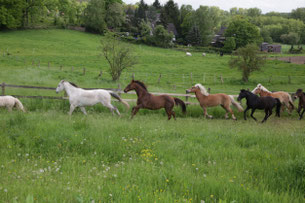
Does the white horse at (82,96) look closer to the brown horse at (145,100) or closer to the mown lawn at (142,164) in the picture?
the brown horse at (145,100)

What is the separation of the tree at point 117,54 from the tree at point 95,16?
154 ft

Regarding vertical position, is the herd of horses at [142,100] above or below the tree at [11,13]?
below

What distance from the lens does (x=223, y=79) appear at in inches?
1277

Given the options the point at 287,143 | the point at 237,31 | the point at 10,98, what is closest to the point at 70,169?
the point at 287,143

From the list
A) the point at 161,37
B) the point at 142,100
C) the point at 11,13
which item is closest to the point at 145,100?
the point at 142,100

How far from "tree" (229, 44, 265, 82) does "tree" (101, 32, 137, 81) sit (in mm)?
13522

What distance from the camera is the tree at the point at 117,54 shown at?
2428 centimetres

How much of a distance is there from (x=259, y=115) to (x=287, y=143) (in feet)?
25.5

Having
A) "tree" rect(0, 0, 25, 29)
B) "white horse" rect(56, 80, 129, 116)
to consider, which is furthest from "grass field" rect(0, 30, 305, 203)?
"tree" rect(0, 0, 25, 29)

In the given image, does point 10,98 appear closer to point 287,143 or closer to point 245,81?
point 287,143

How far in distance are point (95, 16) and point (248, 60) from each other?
162 feet

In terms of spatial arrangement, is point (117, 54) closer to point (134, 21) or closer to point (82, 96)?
point (82, 96)

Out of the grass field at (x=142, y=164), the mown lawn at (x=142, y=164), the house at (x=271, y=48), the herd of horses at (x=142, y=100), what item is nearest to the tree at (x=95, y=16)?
the house at (x=271, y=48)

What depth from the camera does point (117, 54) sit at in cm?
2433
